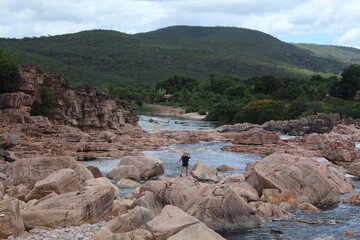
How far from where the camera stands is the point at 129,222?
12617 millimetres

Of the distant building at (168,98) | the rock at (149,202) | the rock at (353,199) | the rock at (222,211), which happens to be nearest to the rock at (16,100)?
the rock at (149,202)

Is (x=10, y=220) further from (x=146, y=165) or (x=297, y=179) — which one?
(x=146, y=165)

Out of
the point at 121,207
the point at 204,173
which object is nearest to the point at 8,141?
the point at 204,173

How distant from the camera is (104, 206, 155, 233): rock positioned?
41.0ft

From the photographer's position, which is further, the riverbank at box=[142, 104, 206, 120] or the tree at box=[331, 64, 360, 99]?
the riverbank at box=[142, 104, 206, 120]

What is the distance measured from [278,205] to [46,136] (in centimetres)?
2347

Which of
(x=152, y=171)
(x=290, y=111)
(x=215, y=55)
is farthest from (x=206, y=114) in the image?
(x=215, y=55)

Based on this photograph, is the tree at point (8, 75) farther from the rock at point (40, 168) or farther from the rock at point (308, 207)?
the rock at point (308, 207)

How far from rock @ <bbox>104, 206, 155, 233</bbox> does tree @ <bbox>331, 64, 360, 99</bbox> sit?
289ft

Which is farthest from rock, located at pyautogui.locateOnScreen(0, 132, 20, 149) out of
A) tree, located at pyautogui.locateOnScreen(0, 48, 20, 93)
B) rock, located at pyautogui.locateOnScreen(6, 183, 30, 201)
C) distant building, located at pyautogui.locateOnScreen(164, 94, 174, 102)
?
distant building, located at pyautogui.locateOnScreen(164, 94, 174, 102)

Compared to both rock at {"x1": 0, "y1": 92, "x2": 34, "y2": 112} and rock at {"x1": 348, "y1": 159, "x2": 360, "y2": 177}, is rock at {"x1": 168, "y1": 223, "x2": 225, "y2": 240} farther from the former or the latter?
rock at {"x1": 0, "y1": 92, "x2": 34, "y2": 112}

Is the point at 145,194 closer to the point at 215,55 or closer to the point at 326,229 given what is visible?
the point at 326,229

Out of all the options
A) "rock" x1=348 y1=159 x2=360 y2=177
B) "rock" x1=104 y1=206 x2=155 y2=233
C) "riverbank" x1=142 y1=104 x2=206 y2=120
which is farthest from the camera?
"riverbank" x1=142 y1=104 x2=206 y2=120

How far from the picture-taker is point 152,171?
24750 mm
